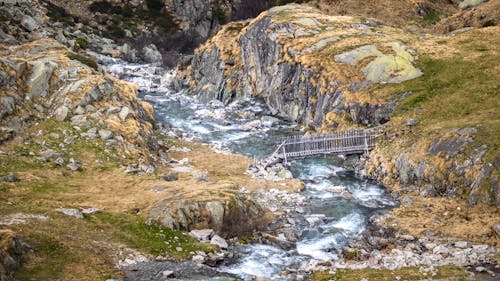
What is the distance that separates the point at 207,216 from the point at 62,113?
19494 millimetres

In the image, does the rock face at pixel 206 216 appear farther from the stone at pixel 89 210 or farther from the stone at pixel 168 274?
the stone at pixel 168 274

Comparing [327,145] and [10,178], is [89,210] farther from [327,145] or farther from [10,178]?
[327,145]

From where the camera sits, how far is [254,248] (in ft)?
84.1

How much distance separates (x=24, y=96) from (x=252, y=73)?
3236 cm

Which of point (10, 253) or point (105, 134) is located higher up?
point (105, 134)

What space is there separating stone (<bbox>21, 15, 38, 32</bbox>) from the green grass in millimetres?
64321

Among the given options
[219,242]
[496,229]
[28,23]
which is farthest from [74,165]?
[28,23]

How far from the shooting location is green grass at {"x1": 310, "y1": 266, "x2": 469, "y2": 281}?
2080 centimetres

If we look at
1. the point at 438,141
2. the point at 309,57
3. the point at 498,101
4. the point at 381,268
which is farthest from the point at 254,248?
the point at 309,57

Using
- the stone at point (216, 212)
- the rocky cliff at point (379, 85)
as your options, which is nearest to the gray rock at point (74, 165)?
the stone at point (216, 212)

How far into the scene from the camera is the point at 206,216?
26469 mm

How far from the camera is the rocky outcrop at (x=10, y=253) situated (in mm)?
18148

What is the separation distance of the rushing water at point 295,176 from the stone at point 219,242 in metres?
0.80

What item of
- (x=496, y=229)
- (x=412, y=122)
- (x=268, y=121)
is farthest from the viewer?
(x=268, y=121)
